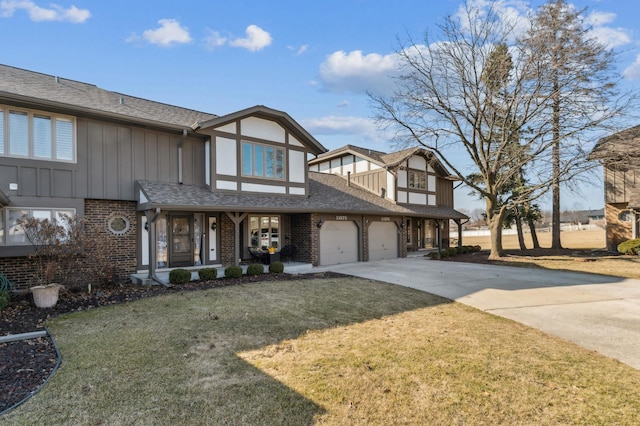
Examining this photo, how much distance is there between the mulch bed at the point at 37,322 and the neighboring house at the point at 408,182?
29.5ft

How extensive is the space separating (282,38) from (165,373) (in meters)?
13.3

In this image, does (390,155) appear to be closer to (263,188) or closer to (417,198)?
(417,198)

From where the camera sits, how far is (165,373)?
4086 millimetres

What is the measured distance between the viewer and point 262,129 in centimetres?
1360

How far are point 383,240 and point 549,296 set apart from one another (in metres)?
9.31

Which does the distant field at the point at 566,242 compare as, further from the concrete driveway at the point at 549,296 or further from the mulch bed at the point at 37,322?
the mulch bed at the point at 37,322

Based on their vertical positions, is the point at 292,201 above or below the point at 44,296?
above

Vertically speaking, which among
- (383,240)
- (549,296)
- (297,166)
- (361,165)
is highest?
(361,165)

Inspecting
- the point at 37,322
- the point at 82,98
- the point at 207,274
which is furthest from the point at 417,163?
the point at 37,322

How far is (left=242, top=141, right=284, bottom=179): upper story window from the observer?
13.2m

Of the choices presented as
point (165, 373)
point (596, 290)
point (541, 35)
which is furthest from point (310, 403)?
point (541, 35)

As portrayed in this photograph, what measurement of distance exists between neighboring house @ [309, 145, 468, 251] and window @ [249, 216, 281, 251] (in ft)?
17.0

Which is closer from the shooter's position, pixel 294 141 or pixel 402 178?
pixel 294 141

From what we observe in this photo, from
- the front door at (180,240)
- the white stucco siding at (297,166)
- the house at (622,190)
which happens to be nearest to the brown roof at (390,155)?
the white stucco siding at (297,166)
